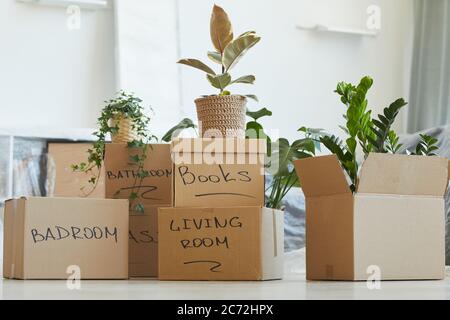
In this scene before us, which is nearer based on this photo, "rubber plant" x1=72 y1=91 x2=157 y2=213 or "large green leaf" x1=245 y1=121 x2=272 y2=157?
"rubber plant" x1=72 y1=91 x2=157 y2=213

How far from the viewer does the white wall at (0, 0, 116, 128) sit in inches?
172

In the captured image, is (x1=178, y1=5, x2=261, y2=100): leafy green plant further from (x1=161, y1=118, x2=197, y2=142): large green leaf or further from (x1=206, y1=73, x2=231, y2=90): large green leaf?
(x1=161, y1=118, x2=197, y2=142): large green leaf

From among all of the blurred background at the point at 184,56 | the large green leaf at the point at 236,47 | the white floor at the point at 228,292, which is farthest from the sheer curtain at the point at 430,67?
the white floor at the point at 228,292

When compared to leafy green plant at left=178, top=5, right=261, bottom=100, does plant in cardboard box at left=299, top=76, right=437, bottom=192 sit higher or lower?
lower

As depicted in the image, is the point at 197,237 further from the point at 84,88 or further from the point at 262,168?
the point at 84,88

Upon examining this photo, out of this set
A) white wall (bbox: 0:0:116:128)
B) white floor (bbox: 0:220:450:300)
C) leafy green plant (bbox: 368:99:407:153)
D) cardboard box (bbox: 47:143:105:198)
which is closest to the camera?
white floor (bbox: 0:220:450:300)

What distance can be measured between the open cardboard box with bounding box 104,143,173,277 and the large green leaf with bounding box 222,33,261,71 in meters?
0.32

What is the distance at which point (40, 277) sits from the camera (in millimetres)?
2152

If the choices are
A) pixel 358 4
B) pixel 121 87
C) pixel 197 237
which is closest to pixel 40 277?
pixel 197 237

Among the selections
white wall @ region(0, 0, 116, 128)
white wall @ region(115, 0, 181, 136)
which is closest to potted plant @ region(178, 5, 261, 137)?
white wall @ region(115, 0, 181, 136)

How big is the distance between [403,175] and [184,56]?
2803 millimetres

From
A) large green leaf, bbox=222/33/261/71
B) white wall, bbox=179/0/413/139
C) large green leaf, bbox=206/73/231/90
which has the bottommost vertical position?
large green leaf, bbox=206/73/231/90

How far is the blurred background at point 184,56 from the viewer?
14.4 ft

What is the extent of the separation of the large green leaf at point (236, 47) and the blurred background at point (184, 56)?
1984mm
